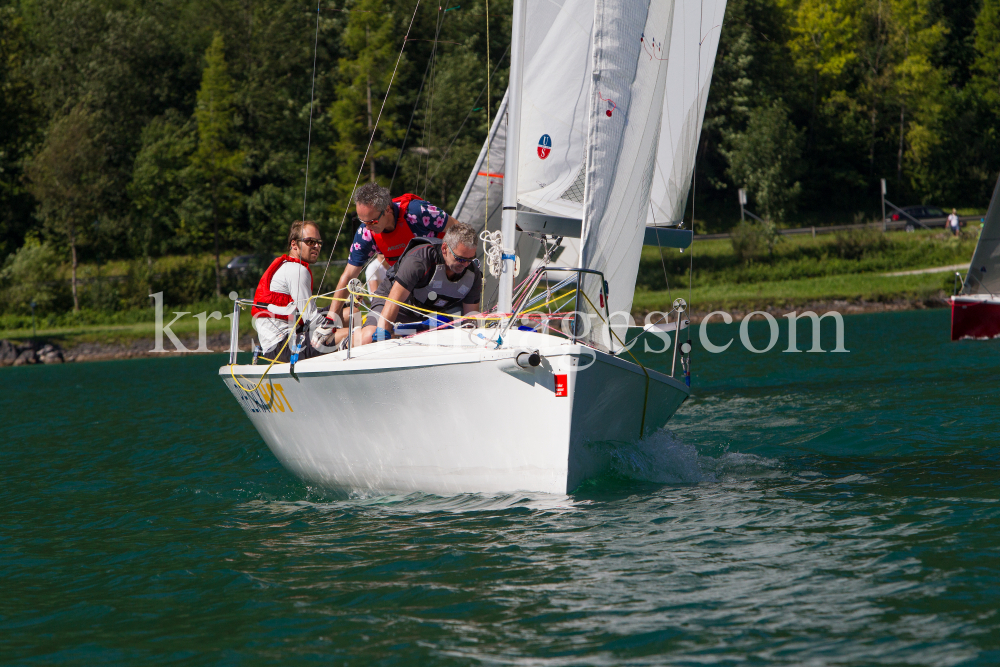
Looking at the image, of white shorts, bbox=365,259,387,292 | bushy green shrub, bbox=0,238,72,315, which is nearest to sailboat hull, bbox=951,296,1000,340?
white shorts, bbox=365,259,387,292

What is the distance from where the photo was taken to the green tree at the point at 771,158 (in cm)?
4772

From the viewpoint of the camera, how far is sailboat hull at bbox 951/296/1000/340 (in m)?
22.5

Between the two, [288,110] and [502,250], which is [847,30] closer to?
[288,110]

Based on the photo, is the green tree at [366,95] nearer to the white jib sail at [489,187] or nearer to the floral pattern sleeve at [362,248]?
the white jib sail at [489,187]

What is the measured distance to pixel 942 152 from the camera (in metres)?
55.1

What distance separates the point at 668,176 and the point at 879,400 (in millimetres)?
5368

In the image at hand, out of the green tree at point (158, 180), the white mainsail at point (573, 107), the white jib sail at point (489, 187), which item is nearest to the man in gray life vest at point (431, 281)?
the white mainsail at point (573, 107)

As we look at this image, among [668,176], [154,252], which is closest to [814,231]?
[154,252]

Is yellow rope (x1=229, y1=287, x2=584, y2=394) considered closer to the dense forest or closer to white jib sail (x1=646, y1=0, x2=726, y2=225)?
white jib sail (x1=646, y1=0, x2=726, y2=225)

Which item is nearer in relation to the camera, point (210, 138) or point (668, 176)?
point (668, 176)

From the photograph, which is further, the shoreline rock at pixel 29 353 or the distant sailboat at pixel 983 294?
the shoreline rock at pixel 29 353

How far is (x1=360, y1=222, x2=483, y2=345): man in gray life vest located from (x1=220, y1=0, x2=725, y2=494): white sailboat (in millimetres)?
343

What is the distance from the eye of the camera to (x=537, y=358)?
267 inches

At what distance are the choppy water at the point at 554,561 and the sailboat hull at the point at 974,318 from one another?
462 inches
